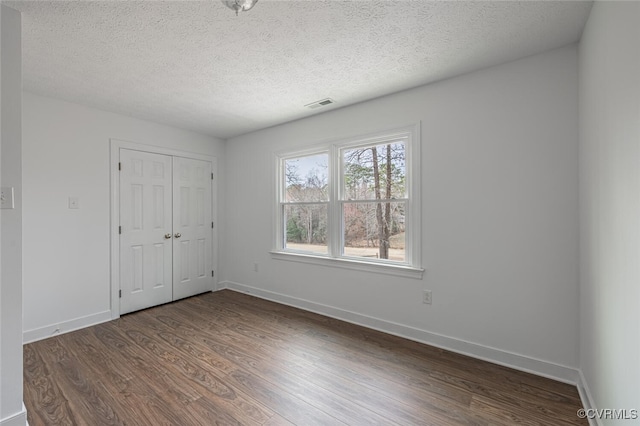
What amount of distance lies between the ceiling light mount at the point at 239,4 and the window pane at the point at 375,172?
74.6 inches

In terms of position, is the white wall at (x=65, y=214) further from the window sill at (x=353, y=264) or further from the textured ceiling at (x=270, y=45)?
the window sill at (x=353, y=264)

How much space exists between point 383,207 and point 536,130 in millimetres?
1426

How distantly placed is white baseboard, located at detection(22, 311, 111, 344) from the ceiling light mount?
3433 mm

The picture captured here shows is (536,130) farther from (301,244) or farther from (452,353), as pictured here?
(301,244)

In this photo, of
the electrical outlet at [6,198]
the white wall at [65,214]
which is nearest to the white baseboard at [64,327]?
the white wall at [65,214]

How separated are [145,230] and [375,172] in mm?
2964

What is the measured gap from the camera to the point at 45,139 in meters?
2.95

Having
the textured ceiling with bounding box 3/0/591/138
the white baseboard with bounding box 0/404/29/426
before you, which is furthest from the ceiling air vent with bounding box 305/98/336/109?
the white baseboard with bounding box 0/404/29/426

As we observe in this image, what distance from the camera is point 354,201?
329 cm

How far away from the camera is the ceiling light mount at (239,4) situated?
156cm

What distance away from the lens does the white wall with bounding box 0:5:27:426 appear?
164 centimetres

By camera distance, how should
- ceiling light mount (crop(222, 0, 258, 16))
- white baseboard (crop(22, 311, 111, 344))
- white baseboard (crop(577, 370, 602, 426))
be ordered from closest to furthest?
ceiling light mount (crop(222, 0, 258, 16)), white baseboard (crop(577, 370, 602, 426)), white baseboard (crop(22, 311, 111, 344))

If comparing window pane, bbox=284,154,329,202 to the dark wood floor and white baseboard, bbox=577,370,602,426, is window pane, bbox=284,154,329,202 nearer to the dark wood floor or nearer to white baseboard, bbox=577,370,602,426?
the dark wood floor

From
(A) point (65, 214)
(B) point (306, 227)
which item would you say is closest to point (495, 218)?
(B) point (306, 227)
